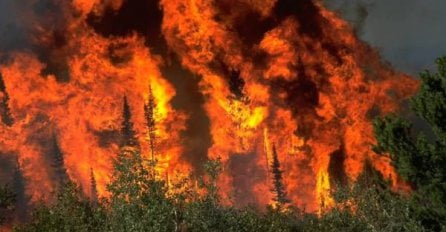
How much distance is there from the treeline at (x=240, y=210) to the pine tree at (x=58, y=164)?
3492 cm

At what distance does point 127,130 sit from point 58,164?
10.6 meters

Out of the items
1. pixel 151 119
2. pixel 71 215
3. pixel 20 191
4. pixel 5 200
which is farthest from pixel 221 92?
pixel 71 215

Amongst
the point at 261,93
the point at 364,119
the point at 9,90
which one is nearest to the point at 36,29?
the point at 9,90

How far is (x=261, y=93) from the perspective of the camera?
3504 inches

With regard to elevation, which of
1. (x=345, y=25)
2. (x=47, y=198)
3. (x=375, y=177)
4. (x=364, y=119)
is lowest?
(x=375, y=177)

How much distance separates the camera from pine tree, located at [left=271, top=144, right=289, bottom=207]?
82812 millimetres

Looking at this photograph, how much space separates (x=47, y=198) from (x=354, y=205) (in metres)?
46.0

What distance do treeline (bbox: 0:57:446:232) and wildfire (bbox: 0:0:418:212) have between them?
37223 mm

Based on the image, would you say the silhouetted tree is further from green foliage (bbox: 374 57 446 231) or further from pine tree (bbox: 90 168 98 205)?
green foliage (bbox: 374 57 446 231)

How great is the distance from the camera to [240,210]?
42.2m

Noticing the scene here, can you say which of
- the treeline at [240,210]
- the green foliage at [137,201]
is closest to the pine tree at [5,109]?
the treeline at [240,210]

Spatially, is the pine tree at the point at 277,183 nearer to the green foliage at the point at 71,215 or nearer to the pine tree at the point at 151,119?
the pine tree at the point at 151,119

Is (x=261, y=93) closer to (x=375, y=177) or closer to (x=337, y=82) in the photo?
(x=337, y=82)

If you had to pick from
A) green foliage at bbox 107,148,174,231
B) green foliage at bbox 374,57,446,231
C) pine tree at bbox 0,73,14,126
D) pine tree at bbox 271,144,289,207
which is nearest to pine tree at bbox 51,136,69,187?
pine tree at bbox 0,73,14,126
